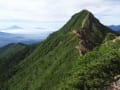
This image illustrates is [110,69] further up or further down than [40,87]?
further up

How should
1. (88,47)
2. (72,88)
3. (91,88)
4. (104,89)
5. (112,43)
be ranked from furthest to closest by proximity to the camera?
1. (88,47)
2. (112,43)
3. (72,88)
4. (91,88)
5. (104,89)

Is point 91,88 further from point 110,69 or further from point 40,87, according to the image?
point 40,87

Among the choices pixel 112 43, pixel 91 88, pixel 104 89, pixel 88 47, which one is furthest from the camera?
pixel 88 47

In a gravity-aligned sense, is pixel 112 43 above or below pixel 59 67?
above

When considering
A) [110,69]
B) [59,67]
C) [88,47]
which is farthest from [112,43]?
[110,69]

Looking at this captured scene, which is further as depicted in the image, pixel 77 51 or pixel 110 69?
pixel 77 51

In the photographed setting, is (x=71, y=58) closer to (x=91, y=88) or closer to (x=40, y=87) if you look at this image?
(x=40, y=87)

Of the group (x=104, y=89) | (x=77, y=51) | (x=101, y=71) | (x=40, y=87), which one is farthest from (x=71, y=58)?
(x=104, y=89)

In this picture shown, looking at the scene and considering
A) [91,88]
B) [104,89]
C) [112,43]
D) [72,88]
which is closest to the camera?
[104,89]

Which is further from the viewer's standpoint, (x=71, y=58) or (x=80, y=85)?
(x=71, y=58)
